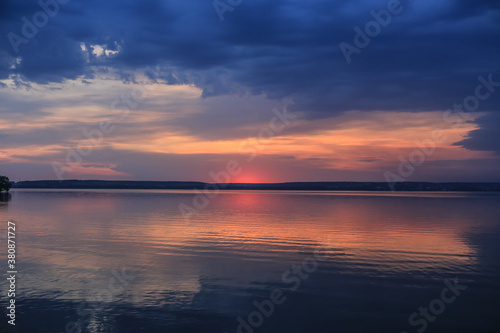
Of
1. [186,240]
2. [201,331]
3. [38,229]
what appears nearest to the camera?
[201,331]

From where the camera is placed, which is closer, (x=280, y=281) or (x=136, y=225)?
(x=280, y=281)

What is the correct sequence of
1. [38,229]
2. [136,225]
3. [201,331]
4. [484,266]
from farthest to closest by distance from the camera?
[136,225] → [38,229] → [484,266] → [201,331]

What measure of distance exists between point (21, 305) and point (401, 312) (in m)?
11.0

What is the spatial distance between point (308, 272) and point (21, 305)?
10.1 meters

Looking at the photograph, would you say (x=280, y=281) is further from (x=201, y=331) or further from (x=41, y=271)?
(x=41, y=271)

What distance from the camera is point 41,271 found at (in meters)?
16.0

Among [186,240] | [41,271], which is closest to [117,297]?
[41,271]

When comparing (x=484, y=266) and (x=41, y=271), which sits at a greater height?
(x=484, y=266)

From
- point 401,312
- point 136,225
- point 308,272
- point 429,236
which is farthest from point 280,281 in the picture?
point 136,225

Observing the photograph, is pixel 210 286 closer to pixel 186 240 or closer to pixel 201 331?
pixel 201 331

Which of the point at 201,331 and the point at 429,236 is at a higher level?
the point at 429,236

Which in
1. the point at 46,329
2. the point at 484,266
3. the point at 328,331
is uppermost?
the point at 484,266

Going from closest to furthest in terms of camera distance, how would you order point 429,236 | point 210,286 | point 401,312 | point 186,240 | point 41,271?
point 401,312
point 210,286
point 41,271
point 186,240
point 429,236

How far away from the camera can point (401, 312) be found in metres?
11.8
